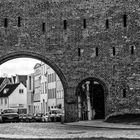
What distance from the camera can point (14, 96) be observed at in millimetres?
76812

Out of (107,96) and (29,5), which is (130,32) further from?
(29,5)

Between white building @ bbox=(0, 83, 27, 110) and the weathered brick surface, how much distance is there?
49.2 metres

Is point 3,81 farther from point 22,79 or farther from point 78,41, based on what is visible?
point 78,41

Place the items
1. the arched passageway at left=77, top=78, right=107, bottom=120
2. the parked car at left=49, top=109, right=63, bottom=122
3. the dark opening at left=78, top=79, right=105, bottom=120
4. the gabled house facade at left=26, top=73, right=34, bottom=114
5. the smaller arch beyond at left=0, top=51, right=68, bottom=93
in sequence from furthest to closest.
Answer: the gabled house facade at left=26, top=73, right=34, bottom=114, the parked car at left=49, top=109, right=63, bottom=122, the dark opening at left=78, top=79, right=105, bottom=120, the arched passageway at left=77, top=78, right=107, bottom=120, the smaller arch beyond at left=0, top=51, right=68, bottom=93

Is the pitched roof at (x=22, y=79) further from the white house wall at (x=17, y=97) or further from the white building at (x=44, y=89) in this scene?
the white building at (x=44, y=89)

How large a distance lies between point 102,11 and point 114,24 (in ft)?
4.22

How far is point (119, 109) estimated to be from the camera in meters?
28.2

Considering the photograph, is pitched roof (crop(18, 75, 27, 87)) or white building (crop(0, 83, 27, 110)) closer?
white building (crop(0, 83, 27, 110))

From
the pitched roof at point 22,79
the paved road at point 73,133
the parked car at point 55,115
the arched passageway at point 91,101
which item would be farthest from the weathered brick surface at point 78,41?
the pitched roof at point 22,79

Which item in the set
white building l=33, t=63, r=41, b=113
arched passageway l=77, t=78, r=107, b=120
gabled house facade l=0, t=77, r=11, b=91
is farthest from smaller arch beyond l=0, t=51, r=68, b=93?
gabled house facade l=0, t=77, r=11, b=91

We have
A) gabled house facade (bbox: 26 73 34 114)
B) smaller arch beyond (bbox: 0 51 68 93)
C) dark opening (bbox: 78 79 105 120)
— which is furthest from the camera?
gabled house facade (bbox: 26 73 34 114)

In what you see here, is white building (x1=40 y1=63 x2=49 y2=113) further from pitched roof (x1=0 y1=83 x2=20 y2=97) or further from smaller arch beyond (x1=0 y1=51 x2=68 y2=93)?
smaller arch beyond (x1=0 y1=51 x2=68 y2=93)

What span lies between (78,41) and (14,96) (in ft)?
164

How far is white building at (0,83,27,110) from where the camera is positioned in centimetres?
7688
